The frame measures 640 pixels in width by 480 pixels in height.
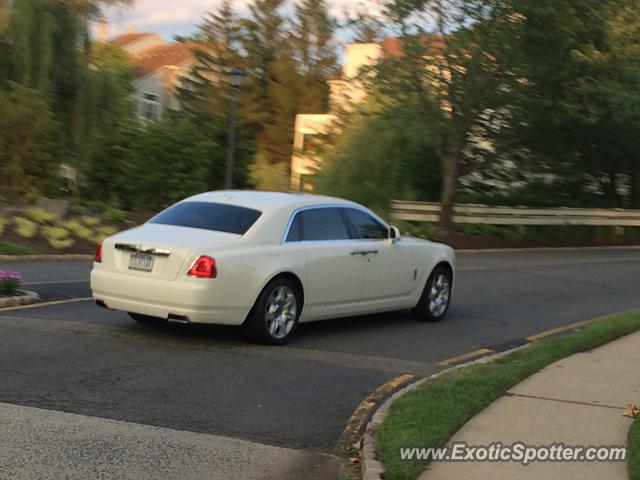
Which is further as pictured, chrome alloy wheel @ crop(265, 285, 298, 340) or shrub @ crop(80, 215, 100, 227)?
shrub @ crop(80, 215, 100, 227)

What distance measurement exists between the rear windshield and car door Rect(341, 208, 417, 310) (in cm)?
152

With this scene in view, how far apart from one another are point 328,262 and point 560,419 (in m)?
3.62

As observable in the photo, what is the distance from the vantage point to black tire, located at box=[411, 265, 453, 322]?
36.7 ft

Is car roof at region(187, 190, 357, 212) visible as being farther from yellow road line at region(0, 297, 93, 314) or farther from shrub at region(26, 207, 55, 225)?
shrub at region(26, 207, 55, 225)

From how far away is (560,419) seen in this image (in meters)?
6.49

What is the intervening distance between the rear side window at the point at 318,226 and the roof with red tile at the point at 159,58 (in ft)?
175

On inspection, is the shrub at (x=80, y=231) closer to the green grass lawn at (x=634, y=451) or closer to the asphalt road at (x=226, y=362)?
the asphalt road at (x=226, y=362)

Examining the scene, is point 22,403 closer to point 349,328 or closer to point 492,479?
point 492,479

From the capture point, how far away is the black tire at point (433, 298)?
11188mm

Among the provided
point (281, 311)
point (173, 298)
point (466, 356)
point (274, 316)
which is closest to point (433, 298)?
point (466, 356)

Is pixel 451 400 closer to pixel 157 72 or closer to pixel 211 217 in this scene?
pixel 211 217

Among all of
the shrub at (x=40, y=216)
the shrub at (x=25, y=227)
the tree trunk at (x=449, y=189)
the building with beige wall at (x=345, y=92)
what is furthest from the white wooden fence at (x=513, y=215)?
the shrub at (x=25, y=227)

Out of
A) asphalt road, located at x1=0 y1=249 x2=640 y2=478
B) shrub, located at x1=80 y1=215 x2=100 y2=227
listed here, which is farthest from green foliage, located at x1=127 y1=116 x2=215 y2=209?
asphalt road, located at x1=0 y1=249 x2=640 y2=478

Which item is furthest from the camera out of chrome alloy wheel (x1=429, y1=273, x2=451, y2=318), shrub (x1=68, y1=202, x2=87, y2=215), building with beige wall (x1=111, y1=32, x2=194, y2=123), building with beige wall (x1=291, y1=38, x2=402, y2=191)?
building with beige wall (x1=111, y1=32, x2=194, y2=123)
